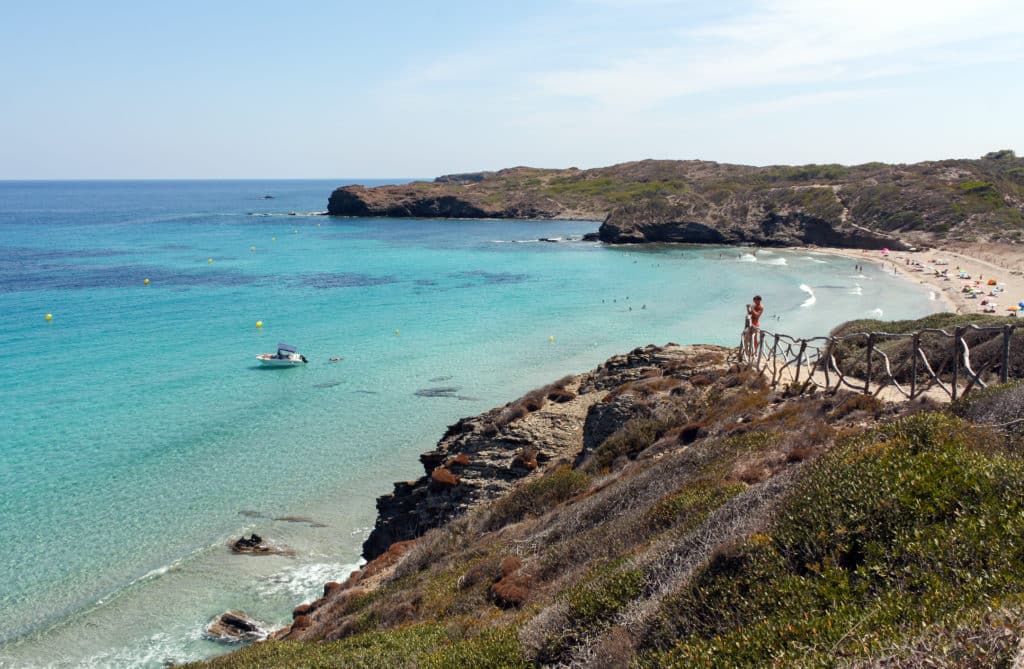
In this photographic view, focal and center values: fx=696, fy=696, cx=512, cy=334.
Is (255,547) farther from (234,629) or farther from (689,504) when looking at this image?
(689,504)

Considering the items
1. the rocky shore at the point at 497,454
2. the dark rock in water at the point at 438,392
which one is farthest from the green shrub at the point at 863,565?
the dark rock in water at the point at 438,392

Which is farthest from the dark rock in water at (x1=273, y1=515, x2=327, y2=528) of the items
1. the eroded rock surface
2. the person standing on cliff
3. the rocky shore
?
the person standing on cliff

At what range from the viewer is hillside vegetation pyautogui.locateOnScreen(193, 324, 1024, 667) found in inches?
201

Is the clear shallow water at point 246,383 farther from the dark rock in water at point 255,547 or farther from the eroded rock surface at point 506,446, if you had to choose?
the eroded rock surface at point 506,446

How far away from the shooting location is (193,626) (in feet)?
54.7

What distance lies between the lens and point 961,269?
60.6 metres

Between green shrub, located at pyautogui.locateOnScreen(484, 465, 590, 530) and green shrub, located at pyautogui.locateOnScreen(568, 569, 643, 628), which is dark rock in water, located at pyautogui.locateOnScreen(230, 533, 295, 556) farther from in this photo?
green shrub, located at pyautogui.locateOnScreen(568, 569, 643, 628)

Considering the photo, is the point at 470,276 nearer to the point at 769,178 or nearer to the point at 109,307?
the point at 109,307

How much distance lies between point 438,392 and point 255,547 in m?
13.6

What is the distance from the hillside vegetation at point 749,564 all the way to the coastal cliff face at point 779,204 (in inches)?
3047

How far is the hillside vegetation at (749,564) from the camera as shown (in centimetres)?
511

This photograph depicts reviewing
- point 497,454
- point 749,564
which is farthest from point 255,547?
point 749,564

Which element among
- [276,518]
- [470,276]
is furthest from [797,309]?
[276,518]

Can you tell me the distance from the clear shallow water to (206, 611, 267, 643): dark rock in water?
1.14ft
